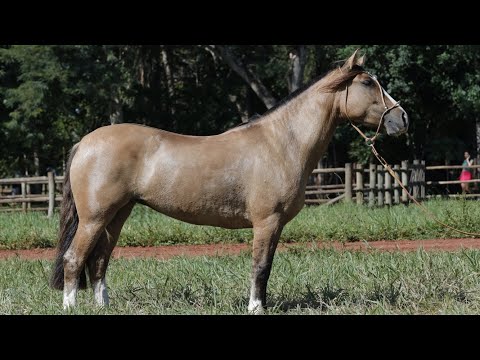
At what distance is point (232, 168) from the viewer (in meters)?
6.45

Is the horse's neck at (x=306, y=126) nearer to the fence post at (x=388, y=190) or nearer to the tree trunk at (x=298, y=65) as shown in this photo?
the fence post at (x=388, y=190)

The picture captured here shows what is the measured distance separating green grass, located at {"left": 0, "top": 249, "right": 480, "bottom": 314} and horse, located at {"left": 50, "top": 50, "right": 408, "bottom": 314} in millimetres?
460

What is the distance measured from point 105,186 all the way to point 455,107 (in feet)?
95.2

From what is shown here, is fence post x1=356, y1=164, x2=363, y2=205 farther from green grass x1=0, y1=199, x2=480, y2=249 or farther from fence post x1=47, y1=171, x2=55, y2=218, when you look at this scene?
fence post x1=47, y1=171, x2=55, y2=218

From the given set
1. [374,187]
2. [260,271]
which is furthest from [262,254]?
[374,187]

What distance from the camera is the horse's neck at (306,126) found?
6.60 metres

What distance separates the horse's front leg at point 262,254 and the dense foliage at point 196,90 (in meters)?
19.6

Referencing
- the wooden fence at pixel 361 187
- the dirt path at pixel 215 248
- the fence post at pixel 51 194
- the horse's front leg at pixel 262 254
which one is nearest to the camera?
the horse's front leg at pixel 262 254

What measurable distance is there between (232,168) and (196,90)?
101ft

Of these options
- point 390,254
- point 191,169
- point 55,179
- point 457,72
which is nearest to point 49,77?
point 55,179

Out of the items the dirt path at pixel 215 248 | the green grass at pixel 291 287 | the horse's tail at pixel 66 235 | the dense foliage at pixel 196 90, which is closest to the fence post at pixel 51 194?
the dense foliage at pixel 196 90

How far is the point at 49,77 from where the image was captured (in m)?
26.2

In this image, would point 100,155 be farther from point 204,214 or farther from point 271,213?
point 271,213

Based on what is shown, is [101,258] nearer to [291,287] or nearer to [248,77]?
[291,287]
